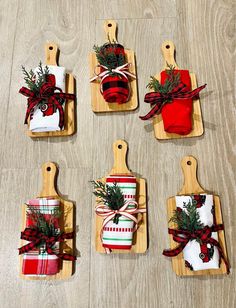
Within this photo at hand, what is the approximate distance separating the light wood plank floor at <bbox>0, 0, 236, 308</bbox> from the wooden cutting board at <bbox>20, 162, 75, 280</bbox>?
0.02 m

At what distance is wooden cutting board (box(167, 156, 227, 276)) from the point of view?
0.82 meters

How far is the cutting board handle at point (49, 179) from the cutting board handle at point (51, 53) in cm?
32

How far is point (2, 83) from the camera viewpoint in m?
1.03

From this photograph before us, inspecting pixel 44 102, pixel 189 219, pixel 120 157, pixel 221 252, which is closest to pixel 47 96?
pixel 44 102

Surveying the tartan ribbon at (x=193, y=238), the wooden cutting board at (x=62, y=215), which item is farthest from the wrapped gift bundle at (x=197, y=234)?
the wooden cutting board at (x=62, y=215)

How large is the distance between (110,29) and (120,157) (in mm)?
417

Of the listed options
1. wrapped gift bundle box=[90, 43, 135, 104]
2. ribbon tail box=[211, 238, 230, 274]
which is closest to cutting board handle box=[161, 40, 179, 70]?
wrapped gift bundle box=[90, 43, 135, 104]

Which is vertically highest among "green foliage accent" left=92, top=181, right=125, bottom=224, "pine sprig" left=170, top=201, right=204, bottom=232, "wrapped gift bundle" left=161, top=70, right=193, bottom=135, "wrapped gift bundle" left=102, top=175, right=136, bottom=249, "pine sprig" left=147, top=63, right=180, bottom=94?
"pine sprig" left=147, top=63, right=180, bottom=94

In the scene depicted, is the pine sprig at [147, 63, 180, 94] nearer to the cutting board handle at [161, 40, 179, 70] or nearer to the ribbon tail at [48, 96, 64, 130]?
the cutting board handle at [161, 40, 179, 70]

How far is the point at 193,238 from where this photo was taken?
2.61 feet

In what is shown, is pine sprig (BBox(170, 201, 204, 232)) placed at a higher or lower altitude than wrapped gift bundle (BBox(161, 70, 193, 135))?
lower

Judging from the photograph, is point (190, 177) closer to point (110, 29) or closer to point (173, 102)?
point (173, 102)

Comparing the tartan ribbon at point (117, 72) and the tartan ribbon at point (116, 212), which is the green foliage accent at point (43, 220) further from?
the tartan ribbon at point (117, 72)

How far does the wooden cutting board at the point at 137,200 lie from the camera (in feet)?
2.77
